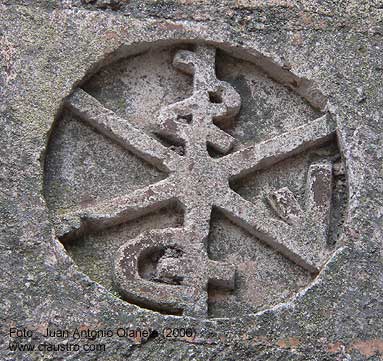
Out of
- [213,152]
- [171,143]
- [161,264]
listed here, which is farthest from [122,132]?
[161,264]

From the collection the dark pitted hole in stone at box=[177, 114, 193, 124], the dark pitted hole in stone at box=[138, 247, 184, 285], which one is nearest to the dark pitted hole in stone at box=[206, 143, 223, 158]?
the dark pitted hole in stone at box=[177, 114, 193, 124]

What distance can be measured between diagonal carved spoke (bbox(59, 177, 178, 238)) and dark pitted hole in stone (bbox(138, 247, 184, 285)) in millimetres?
148

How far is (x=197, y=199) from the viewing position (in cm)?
306

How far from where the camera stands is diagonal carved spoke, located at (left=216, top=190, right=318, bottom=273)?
3.05 meters

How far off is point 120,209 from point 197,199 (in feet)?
0.82

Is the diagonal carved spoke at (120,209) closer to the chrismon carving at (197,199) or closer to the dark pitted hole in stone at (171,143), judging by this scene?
the chrismon carving at (197,199)

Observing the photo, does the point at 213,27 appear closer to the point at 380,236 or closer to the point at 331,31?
the point at 331,31

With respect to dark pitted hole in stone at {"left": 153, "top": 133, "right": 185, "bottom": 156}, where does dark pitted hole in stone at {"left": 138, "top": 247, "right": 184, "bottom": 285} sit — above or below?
below

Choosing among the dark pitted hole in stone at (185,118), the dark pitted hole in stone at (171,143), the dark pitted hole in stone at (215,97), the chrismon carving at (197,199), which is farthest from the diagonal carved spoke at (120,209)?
the dark pitted hole in stone at (215,97)

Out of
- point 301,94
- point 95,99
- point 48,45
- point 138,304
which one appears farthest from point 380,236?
point 48,45

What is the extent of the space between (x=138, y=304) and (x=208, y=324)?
22 cm

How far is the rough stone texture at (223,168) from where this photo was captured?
2814 mm

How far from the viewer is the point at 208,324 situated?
283 cm

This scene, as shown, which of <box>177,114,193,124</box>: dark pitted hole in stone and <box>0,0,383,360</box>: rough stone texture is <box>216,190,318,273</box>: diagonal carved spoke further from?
<box>177,114,193,124</box>: dark pitted hole in stone
